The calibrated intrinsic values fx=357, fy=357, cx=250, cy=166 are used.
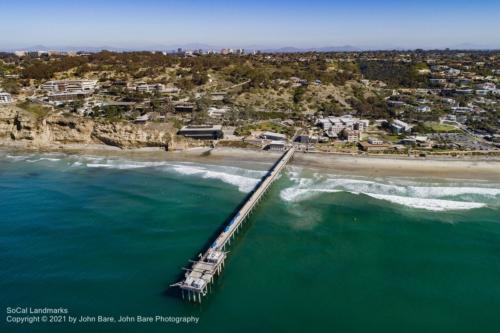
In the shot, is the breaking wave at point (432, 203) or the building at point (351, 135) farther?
the building at point (351, 135)

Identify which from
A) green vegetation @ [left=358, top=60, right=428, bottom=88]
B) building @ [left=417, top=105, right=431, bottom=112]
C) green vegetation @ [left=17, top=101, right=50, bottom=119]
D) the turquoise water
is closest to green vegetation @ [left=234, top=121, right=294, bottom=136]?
the turquoise water

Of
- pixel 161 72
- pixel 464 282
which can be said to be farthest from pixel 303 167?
pixel 161 72

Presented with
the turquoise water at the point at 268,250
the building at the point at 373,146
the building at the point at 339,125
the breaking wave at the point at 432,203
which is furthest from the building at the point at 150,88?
the breaking wave at the point at 432,203

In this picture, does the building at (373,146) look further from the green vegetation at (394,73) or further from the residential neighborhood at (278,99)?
the green vegetation at (394,73)

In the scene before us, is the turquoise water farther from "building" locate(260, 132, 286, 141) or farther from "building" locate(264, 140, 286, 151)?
"building" locate(260, 132, 286, 141)

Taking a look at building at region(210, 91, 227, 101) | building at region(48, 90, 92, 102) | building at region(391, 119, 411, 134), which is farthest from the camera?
building at region(210, 91, 227, 101)

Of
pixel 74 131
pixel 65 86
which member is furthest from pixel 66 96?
pixel 74 131

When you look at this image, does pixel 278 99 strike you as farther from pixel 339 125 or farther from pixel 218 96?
pixel 339 125

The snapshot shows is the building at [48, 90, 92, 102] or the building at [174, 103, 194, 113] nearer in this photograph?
the building at [174, 103, 194, 113]
